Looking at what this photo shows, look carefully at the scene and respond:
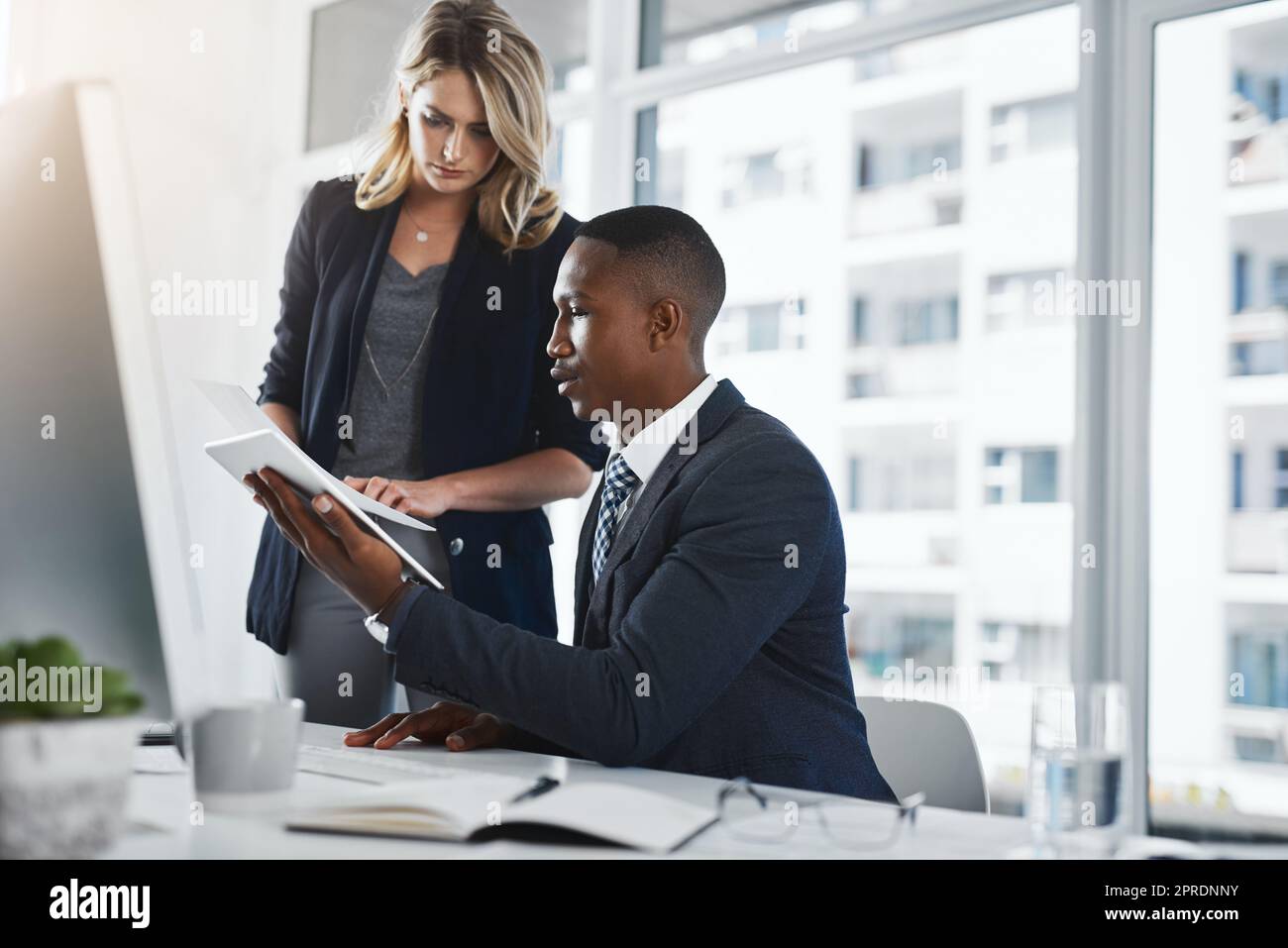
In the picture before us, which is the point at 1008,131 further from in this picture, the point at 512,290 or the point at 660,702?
the point at 660,702

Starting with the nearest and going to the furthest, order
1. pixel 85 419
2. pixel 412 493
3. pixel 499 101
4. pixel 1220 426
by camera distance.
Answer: pixel 85 419, pixel 412 493, pixel 499 101, pixel 1220 426

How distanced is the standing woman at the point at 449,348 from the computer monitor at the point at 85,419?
3.96 ft

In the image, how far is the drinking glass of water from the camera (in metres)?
0.82

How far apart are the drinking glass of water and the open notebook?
0.23 m

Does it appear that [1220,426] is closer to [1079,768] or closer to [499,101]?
[499,101]

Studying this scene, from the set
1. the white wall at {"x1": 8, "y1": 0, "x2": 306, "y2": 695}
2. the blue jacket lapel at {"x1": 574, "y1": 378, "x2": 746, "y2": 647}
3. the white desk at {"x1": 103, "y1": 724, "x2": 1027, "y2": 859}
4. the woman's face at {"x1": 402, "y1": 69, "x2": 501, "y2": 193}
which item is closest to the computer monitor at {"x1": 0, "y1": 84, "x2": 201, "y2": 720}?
the white desk at {"x1": 103, "y1": 724, "x2": 1027, "y2": 859}

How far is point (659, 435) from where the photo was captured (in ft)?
5.01

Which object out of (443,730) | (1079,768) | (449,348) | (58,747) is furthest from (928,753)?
(58,747)

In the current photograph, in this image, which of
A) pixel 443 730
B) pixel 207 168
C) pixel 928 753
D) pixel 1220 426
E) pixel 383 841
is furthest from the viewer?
pixel 207 168

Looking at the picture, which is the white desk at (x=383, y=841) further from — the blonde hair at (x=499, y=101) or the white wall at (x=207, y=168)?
the white wall at (x=207, y=168)

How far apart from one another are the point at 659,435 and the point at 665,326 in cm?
15

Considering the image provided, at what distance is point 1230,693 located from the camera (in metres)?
2.33

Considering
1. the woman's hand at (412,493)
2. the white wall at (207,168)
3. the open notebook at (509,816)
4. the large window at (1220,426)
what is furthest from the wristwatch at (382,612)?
the white wall at (207,168)
